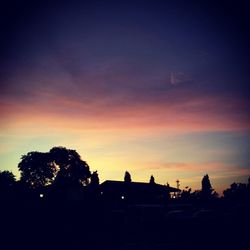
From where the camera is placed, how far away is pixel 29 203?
2353 cm

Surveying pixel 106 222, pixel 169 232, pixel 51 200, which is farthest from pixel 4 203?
pixel 169 232

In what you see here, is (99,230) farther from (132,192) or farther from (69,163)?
(69,163)

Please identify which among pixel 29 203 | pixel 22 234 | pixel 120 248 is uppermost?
pixel 29 203

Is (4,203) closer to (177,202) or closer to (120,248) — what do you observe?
(120,248)

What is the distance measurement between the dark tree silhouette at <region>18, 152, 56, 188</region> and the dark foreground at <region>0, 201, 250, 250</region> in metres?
50.6

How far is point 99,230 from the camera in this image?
24.7 metres

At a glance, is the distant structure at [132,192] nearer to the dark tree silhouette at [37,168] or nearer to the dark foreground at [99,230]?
the dark foreground at [99,230]

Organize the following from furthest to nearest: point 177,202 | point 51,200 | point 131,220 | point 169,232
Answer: point 177,202
point 131,220
point 169,232
point 51,200

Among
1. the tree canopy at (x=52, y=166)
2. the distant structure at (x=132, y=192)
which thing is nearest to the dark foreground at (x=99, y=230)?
the distant structure at (x=132, y=192)

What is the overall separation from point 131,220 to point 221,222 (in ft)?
39.0

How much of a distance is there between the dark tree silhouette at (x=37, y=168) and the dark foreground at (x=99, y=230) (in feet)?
166

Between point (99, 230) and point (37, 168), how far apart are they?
53518mm

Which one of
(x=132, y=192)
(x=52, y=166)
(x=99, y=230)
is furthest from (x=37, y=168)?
(x=99, y=230)

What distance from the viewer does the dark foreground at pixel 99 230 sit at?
21.0m
